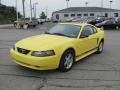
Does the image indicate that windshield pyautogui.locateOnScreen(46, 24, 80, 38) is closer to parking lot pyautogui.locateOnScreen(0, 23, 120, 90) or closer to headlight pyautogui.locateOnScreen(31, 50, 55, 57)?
parking lot pyautogui.locateOnScreen(0, 23, 120, 90)

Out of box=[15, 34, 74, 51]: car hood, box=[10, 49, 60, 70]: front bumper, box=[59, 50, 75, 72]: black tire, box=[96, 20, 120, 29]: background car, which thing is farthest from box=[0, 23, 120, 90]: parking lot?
box=[96, 20, 120, 29]: background car

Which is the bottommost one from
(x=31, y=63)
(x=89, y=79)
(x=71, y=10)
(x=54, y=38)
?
(x=89, y=79)

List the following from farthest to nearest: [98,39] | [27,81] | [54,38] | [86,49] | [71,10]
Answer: [71,10]
[98,39]
[86,49]
[54,38]
[27,81]

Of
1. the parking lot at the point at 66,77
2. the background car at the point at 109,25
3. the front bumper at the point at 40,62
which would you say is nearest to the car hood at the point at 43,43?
the front bumper at the point at 40,62

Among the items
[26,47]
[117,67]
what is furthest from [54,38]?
[117,67]

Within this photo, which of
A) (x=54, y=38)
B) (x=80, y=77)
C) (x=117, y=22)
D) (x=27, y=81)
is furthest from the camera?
(x=117, y=22)

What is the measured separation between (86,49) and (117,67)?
4.27ft

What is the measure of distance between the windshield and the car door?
0.74 feet

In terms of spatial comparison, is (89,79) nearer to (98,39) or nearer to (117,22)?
(98,39)

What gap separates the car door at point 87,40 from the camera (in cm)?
845

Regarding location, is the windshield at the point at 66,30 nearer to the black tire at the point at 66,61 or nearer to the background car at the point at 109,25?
the black tire at the point at 66,61

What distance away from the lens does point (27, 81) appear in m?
6.57

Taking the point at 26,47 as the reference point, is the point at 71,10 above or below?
above

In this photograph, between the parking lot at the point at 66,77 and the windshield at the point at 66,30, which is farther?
the windshield at the point at 66,30
